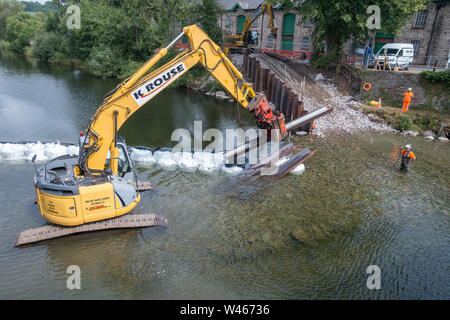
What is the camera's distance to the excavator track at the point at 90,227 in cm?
716

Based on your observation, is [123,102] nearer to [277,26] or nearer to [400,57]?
[400,57]

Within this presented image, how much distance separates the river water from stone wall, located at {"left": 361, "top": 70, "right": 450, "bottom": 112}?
5915mm

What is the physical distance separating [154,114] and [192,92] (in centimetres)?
746

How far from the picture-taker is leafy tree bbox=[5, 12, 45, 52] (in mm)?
52503

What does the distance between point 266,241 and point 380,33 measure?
2548cm

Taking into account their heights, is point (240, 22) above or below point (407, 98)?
above

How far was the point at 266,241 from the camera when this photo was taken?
25.5ft

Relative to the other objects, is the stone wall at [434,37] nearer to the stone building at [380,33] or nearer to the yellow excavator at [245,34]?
the stone building at [380,33]

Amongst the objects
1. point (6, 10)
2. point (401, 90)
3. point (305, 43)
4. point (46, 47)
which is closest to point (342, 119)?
point (401, 90)

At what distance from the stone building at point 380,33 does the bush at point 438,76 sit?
148 inches

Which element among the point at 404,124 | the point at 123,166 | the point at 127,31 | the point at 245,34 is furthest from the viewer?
the point at 127,31

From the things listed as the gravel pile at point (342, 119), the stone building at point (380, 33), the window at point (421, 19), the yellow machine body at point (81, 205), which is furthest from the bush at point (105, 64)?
the yellow machine body at point (81, 205)

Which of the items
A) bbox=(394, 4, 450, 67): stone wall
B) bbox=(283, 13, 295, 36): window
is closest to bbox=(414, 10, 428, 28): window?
bbox=(394, 4, 450, 67): stone wall
